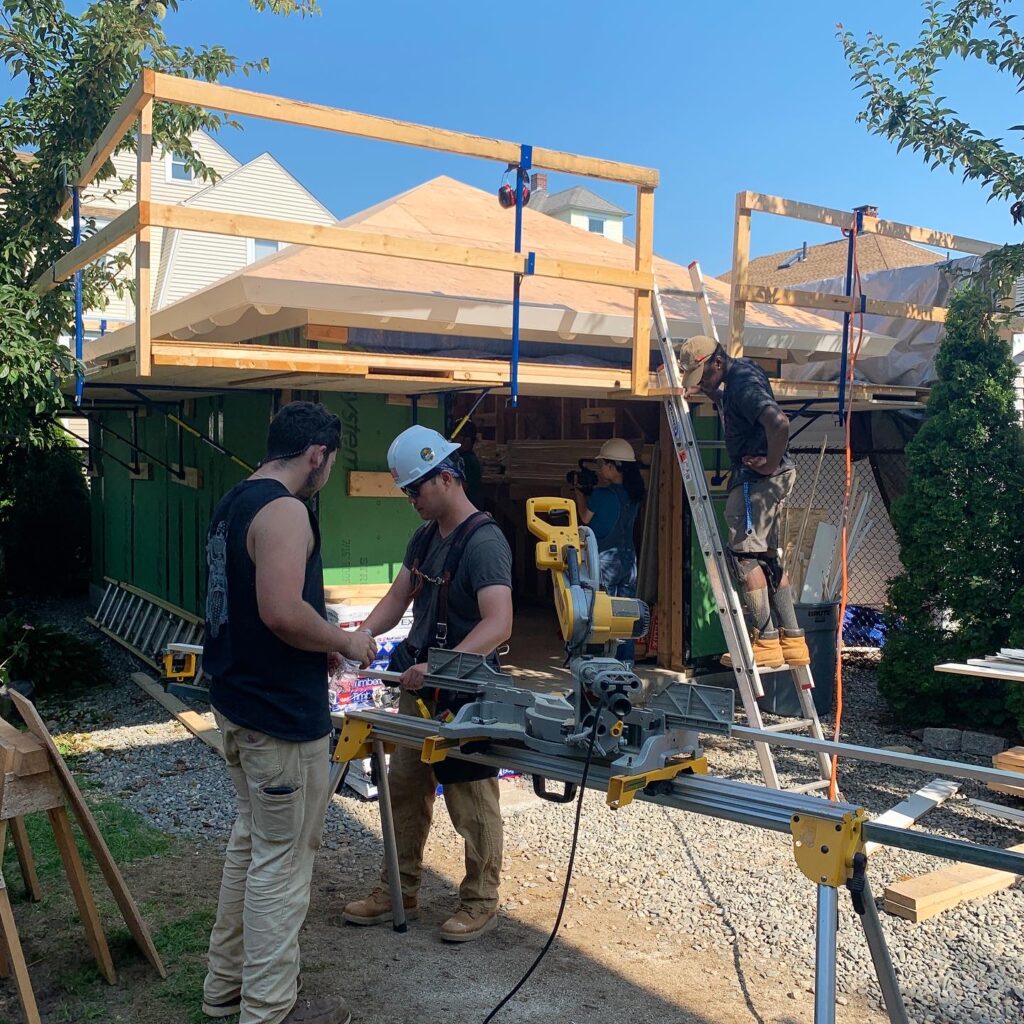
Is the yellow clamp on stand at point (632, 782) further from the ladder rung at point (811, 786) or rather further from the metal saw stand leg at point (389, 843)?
the ladder rung at point (811, 786)

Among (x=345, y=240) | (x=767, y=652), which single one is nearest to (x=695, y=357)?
(x=767, y=652)

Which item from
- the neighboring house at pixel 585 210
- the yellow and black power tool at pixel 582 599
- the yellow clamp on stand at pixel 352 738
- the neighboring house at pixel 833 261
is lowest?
the yellow clamp on stand at pixel 352 738

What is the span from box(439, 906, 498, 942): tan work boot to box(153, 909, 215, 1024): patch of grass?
1.04m

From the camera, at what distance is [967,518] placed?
8.14 meters

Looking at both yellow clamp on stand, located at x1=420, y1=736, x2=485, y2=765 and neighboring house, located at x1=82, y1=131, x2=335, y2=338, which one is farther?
neighboring house, located at x1=82, y1=131, x2=335, y2=338

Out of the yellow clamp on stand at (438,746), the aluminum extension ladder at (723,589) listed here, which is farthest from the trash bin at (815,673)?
the yellow clamp on stand at (438,746)

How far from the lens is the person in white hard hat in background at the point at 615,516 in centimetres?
838

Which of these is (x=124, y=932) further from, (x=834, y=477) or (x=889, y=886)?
(x=834, y=477)

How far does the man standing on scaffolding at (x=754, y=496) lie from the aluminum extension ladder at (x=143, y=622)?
4821mm

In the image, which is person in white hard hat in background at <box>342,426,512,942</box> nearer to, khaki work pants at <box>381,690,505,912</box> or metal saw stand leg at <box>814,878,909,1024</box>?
khaki work pants at <box>381,690,505,912</box>

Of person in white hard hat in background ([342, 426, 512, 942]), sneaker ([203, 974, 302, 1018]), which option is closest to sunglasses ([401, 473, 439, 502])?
person in white hard hat in background ([342, 426, 512, 942])

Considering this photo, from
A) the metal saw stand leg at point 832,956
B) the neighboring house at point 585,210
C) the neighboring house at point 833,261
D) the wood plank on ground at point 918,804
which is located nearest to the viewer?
the metal saw stand leg at point 832,956

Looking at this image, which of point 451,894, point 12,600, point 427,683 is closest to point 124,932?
point 451,894

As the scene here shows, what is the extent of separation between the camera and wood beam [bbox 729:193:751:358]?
689 centimetres
